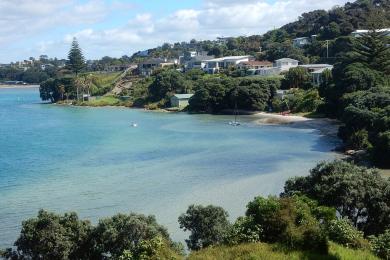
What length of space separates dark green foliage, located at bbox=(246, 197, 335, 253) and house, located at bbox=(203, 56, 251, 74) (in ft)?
247

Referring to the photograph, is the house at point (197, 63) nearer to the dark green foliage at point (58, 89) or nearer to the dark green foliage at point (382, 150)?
the dark green foliage at point (58, 89)

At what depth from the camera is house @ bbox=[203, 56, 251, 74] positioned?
289 ft

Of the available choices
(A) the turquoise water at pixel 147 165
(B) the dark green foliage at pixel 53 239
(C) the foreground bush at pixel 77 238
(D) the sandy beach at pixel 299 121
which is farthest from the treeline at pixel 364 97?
(B) the dark green foliage at pixel 53 239

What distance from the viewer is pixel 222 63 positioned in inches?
3570

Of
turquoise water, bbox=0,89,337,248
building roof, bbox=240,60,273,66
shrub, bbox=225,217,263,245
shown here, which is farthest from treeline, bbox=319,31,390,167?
building roof, bbox=240,60,273,66

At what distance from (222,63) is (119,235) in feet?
256

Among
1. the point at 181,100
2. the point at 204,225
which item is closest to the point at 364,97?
the point at 204,225

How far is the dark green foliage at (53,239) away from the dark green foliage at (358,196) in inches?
299

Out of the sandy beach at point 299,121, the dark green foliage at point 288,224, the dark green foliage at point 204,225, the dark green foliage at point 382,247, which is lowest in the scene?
the sandy beach at point 299,121

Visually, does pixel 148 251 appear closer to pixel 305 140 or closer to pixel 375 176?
pixel 375 176

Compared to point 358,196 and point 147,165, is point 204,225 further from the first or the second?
point 147,165

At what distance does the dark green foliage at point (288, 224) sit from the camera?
1112cm

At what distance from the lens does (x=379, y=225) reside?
54.5ft

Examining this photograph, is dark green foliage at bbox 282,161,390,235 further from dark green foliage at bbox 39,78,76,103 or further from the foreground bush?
dark green foliage at bbox 39,78,76,103
